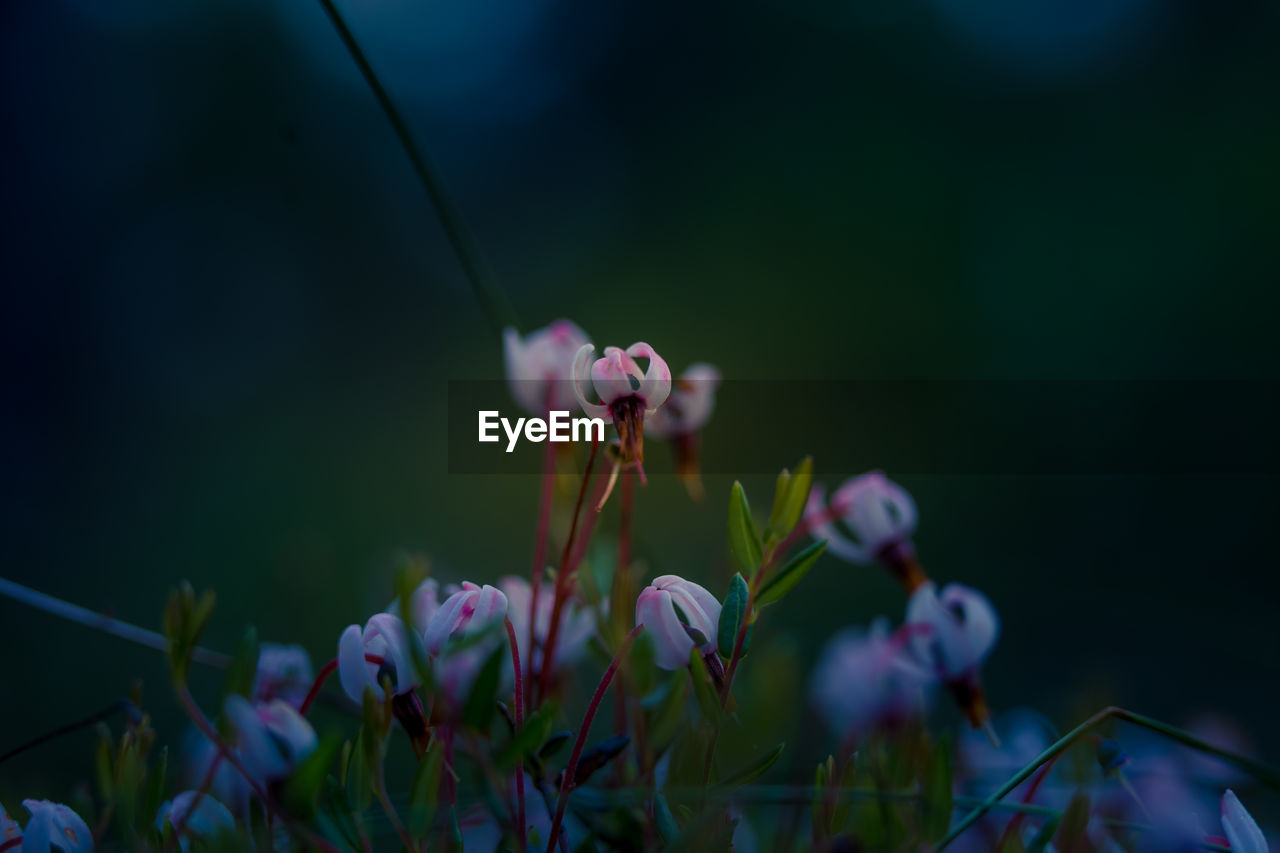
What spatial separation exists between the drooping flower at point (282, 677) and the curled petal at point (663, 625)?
310mm

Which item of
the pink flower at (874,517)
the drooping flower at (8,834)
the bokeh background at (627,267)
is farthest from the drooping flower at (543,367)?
the bokeh background at (627,267)

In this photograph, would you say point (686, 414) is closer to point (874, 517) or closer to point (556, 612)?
point (874, 517)

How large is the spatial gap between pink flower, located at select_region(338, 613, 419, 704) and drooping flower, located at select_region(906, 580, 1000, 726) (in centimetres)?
35

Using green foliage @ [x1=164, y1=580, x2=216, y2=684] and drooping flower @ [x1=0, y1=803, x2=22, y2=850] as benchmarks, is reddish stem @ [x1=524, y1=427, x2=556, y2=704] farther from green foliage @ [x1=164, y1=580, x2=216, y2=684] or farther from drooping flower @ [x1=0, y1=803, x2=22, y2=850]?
drooping flower @ [x1=0, y1=803, x2=22, y2=850]

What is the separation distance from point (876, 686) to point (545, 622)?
24 centimetres

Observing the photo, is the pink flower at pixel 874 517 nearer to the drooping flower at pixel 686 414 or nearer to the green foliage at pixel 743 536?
the drooping flower at pixel 686 414

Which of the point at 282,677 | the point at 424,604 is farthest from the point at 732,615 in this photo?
the point at 282,677

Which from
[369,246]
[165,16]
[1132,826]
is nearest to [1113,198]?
[369,246]

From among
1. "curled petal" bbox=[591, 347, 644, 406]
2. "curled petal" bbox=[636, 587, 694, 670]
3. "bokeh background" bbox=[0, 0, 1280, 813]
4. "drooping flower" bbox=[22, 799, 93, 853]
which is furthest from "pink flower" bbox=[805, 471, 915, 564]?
"bokeh background" bbox=[0, 0, 1280, 813]

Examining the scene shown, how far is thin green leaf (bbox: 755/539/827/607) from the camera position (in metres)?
0.44

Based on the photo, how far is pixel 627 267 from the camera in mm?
4531

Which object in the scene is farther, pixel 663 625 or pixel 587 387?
pixel 587 387

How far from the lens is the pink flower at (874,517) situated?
0.77m

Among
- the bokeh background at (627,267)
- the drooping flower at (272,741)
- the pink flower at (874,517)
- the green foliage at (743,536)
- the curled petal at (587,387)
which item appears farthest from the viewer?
the bokeh background at (627,267)
